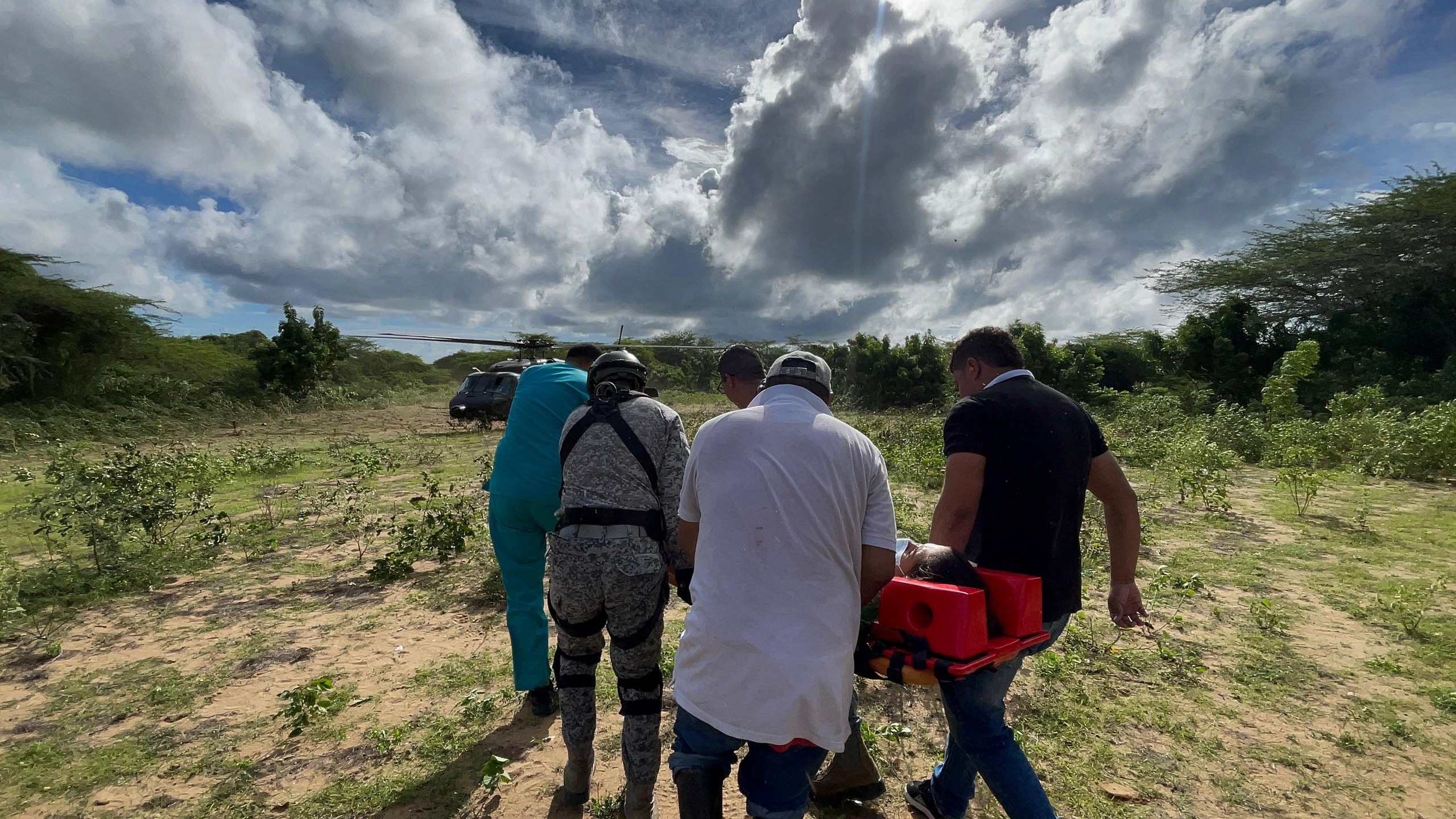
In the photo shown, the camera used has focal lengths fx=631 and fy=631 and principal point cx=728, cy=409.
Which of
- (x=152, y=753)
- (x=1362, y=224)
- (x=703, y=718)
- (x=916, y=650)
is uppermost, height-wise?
(x=1362, y=224)

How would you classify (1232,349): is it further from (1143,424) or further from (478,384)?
(478,384)

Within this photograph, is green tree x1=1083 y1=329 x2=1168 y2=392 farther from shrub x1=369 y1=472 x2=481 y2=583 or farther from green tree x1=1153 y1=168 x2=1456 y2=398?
shrub x1=369 y1=472 x2=481 y2=583

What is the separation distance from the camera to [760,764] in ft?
5.82

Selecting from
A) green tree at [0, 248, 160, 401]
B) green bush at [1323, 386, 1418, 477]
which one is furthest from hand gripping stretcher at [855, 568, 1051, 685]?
green tree at [0, 248, 160, 401]

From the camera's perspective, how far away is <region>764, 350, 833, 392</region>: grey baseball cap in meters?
2.04

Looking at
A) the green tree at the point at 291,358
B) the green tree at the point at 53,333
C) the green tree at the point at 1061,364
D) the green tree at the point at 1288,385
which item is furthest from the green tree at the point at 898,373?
the green tree at the point at 53,333

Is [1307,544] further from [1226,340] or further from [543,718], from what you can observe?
[1226,340]

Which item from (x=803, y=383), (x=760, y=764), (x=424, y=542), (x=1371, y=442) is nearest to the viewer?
(x=760, y=764)

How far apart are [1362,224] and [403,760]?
103 feet

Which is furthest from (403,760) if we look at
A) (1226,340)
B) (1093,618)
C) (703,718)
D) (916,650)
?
(1226,340)

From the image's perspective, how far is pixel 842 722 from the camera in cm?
172

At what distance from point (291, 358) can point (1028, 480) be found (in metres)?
27.9

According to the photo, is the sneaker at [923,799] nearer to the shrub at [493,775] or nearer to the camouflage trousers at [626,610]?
the camouflage trousers at [626,610]

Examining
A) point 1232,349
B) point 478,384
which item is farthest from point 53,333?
point 1232,349
